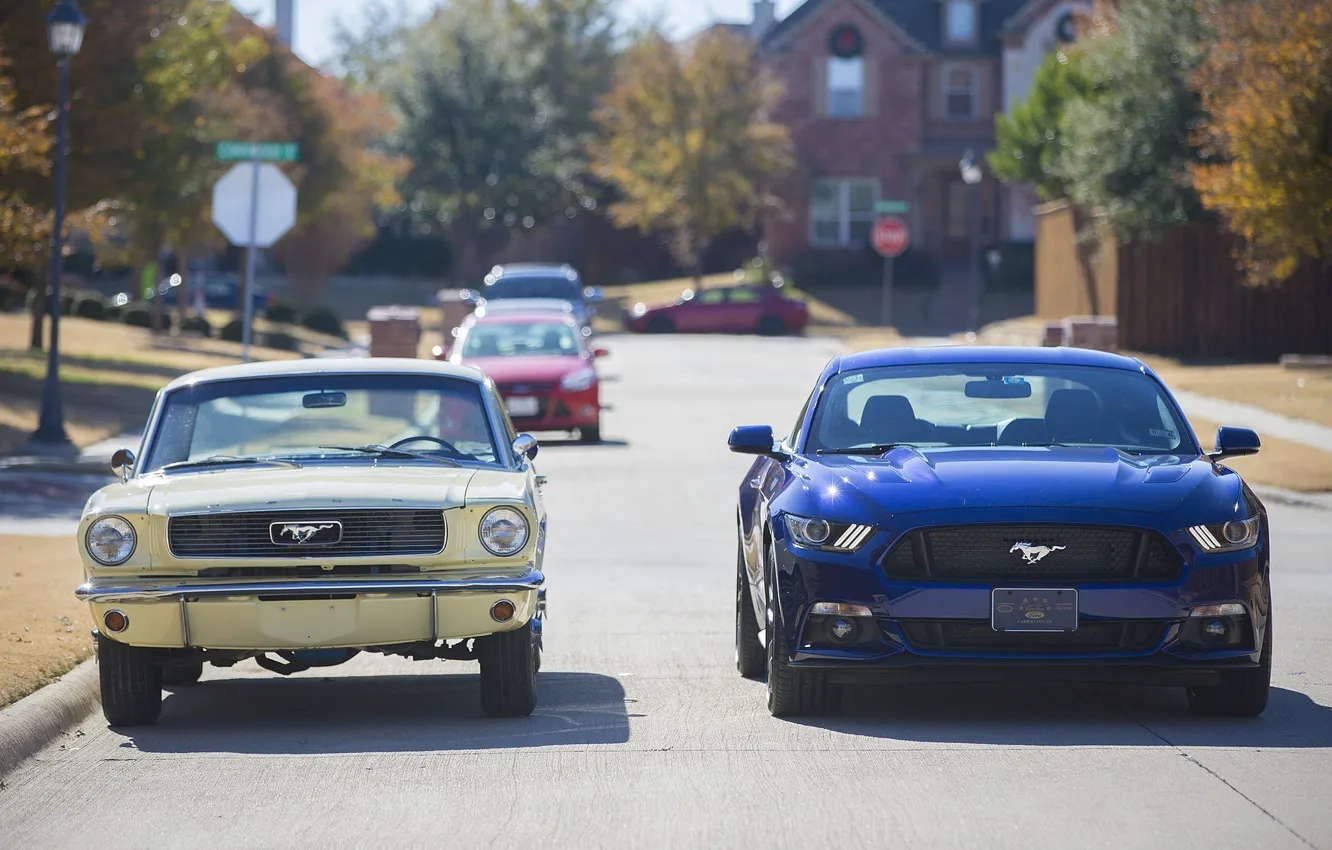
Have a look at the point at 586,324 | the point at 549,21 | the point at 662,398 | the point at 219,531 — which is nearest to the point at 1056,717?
the point at 219,531

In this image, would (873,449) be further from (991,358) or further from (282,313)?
(282,313)

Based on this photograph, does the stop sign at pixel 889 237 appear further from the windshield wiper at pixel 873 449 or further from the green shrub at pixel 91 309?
the windshield wiper at pixel 873 449

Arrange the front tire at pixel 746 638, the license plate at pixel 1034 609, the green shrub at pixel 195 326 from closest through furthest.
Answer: the license plate at pixel 1034 609 → the front tire at pixel 746 638 → the green shrub at pixel 195 326

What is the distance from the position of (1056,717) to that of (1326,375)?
23904 millimetres

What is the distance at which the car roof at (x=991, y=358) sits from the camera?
923 cm

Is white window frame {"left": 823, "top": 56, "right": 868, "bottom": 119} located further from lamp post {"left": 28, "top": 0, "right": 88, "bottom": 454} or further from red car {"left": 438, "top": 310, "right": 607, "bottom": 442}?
lamp post {"left": 28, "top": 0, "right": 88, "bottom": 454}

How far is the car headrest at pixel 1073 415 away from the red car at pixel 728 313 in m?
44.8

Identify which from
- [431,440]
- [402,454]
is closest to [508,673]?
[402,454]

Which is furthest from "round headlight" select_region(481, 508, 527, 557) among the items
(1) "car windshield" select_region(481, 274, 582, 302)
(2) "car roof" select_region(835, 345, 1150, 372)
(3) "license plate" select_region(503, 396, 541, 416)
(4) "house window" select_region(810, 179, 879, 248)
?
(4) "house window" select_region(810, 179, 879, 248)

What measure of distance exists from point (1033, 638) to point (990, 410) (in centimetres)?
162

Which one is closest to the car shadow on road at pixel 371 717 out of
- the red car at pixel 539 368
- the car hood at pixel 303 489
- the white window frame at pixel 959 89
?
the car hood at pixel 303 489

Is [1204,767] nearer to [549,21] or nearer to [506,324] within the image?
[506,324]

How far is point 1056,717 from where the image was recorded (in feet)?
27.2

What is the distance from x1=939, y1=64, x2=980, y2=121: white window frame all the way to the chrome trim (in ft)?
190
